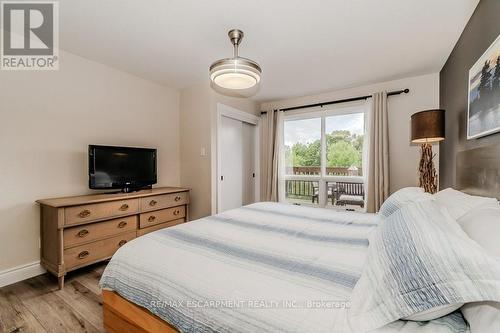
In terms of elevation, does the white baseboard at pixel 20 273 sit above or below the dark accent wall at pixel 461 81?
below

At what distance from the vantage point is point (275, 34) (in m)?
2.15

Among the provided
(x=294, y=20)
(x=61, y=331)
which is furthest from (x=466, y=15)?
(x=61, y=331)

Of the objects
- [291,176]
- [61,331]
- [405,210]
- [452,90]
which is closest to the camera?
[405,210]

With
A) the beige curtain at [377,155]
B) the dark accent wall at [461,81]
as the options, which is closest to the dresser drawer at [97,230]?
the beige curtain at [377,155]

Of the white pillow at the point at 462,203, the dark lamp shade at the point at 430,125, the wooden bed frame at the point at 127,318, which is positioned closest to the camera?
the wooden bed frame at the point at 127,318

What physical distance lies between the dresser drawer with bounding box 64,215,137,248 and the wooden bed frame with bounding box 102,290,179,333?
1180mm

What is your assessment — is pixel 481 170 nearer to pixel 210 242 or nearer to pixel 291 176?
pixel 210 242

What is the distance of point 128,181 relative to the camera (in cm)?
283

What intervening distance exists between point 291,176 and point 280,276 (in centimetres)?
334

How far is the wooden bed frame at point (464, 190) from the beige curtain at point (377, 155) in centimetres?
120

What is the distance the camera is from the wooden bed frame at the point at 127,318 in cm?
104

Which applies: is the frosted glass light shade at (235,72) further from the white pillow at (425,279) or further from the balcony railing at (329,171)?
the balcony railing at (329,171)

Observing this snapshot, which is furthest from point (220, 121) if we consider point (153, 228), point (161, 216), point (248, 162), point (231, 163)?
point (153, 228)

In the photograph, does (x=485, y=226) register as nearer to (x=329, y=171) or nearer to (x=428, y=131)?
(x=428, y=131)
